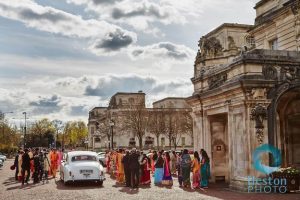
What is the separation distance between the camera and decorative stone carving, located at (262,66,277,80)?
691 inches

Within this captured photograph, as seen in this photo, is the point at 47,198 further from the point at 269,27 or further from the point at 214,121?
the point at 269,27

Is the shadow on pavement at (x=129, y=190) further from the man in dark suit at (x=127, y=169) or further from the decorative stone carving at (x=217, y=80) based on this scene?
the decorative stone carving at (x=217, y=80)

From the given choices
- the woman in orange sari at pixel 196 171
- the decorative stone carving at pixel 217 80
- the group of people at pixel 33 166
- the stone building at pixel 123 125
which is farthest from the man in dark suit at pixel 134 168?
the stone building at pixel 123 125

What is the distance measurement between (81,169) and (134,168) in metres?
2.42

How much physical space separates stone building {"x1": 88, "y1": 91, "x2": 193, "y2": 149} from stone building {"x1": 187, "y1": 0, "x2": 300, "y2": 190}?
149 feet

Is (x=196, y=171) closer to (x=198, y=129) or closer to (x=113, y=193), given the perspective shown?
(x=198, y=129)

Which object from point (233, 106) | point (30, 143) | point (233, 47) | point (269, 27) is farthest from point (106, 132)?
point (233, 106)

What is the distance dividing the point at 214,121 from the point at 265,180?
5190 millimetres

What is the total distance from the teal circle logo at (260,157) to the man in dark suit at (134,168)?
18.9 feet

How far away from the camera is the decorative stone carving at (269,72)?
17.6m

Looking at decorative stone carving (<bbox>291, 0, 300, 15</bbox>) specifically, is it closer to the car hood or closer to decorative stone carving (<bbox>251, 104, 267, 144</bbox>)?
Answer: decorative stone carving (<bbox>251, 104, 267, 144</bbox>)

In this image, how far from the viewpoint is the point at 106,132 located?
281ft

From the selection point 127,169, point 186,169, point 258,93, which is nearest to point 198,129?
point 186,169

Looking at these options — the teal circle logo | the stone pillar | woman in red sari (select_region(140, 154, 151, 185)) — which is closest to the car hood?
woman in red sari (select_region(140, 154, 151, 185))
